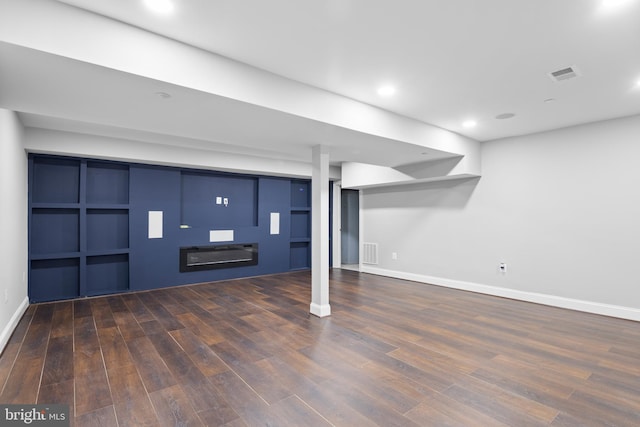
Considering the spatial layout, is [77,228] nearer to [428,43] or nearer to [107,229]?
[107,229]

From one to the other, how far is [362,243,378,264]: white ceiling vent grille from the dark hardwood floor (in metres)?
2.54

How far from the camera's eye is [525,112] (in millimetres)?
3889

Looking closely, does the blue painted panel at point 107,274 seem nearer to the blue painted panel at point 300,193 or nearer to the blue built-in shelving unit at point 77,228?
the blue built-in shelving unit at point 77,228

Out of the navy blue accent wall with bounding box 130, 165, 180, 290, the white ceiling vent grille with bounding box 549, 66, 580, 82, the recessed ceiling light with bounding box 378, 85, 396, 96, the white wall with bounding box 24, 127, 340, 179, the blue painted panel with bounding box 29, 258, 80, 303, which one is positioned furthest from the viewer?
the navy blue accent wall with bounding box 130, 165, 180, 290

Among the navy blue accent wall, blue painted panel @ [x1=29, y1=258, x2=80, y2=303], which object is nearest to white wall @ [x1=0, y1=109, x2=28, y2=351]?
blue painted panel @ [x1=29, y1=258, x2=80, y2=303]

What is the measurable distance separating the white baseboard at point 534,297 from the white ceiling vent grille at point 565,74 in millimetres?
3148

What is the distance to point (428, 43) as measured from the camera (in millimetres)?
2406

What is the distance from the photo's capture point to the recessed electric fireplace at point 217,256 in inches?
236

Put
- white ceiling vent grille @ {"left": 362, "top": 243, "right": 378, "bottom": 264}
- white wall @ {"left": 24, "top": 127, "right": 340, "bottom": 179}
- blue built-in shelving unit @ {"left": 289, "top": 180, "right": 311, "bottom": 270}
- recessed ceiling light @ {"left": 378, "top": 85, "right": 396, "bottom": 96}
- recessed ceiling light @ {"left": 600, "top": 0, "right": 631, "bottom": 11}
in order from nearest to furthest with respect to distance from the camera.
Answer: recessed ceiling light @ {"left": 600, "top": 0, "right": 631, "bottom": 11} → recessed ceiling light @ {"left": 378, "top": 85, "right": 396, "bottom": 96} → white wall @ {"left": 24, "top": 127, "right": 340, "bottom": 179} → white ceiling vent grille @ {"left": 362, "top": 243, "right": 378, "bottom": 264} → blue built-in shelving unit @ {"left": 289, "top": 180, "right": 311, "bottom": 270}

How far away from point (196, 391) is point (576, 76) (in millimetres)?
4220

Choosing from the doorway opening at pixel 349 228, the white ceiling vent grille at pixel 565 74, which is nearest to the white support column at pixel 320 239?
the white ceiling vent grille at pixel 565 74

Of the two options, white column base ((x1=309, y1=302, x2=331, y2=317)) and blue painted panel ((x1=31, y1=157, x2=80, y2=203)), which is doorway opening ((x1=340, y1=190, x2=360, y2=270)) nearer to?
white column base ((x1=309, y1=302, x2=331, y2=317))

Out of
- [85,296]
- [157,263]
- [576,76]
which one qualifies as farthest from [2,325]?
[576,76]

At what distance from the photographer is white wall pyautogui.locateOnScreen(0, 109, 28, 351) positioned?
121 inches
